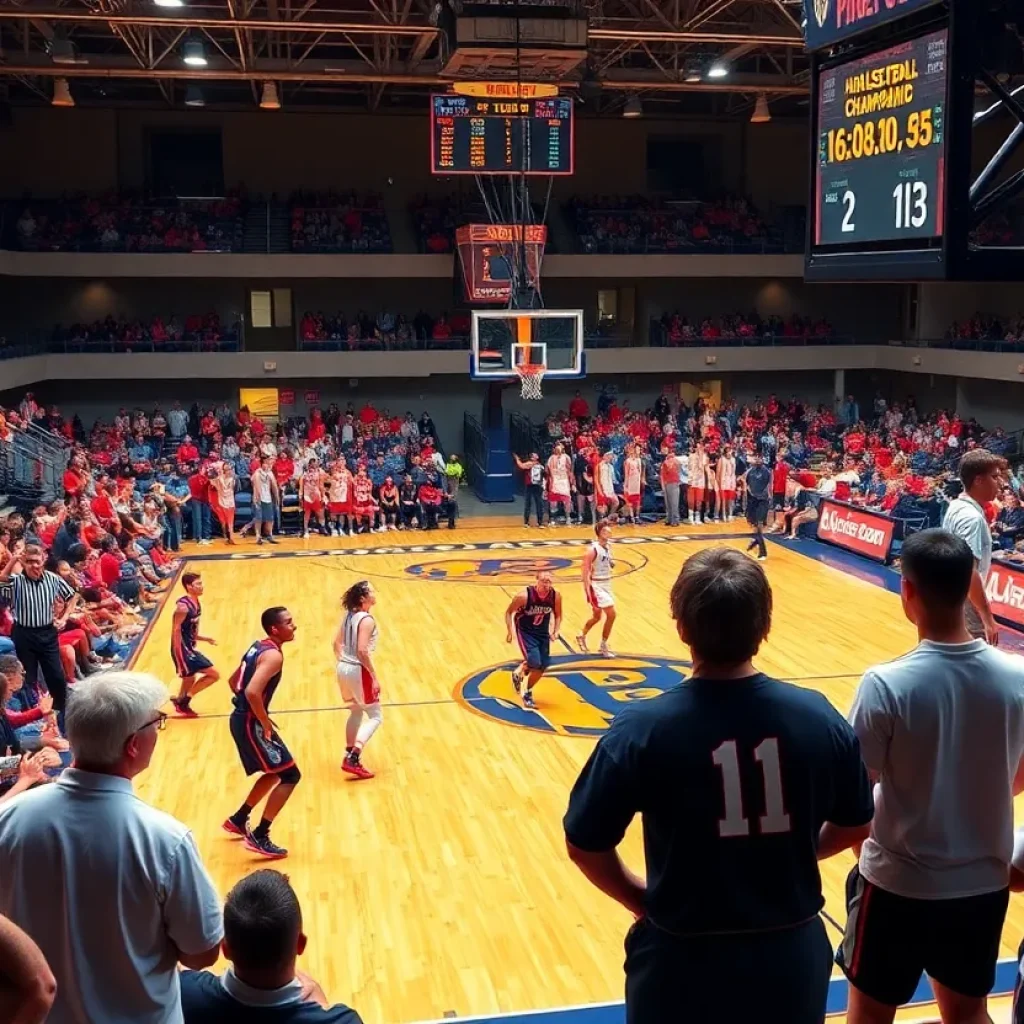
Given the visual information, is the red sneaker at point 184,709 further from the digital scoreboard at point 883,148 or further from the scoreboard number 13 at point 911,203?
the scoreboard number 13 at point 911,203

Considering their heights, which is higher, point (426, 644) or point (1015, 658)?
point (1015, 658)

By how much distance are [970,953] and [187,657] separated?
352 inches

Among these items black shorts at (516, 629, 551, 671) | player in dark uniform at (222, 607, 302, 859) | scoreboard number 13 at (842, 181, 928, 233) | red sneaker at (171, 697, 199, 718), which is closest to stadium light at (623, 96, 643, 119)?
black shorts at (516, 629, 551, 671)

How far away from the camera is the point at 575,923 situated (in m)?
7.43

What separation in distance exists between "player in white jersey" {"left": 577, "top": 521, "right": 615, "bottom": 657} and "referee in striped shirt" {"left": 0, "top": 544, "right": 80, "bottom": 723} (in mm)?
5178

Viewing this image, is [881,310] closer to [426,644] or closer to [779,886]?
[426,644]

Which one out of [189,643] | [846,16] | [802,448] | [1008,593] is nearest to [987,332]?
[802,448]

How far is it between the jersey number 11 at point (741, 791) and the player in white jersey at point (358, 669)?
7028 mm

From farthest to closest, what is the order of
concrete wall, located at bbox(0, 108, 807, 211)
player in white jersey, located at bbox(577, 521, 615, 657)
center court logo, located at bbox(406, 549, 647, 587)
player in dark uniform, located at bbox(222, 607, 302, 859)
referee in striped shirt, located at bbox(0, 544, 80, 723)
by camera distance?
concrete wall, located at bbox(0, 108, 807, 211), center court logo, located at bbox(406, 549, 647, 587), player in white jersey, located at bbox(577, 521, 615, 657), referee in striped shirt, located at bbox(0, 544, 80, 723), player in dark uniform, located at bbox(222, 607, 302, 859)

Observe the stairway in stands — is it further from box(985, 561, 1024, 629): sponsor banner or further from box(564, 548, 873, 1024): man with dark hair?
box(564, 548, 873, 1024): man with dark hair

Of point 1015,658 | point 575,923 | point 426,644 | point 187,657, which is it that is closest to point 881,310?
point 426,644

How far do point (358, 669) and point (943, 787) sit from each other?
6.82 metres

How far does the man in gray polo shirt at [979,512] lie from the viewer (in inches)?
223

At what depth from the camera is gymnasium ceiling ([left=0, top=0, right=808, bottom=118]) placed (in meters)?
20.7
